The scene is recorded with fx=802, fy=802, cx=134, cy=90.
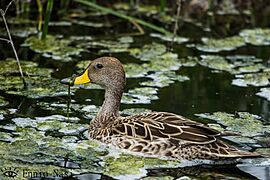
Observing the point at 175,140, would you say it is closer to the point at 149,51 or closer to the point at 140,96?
the point at 140,96

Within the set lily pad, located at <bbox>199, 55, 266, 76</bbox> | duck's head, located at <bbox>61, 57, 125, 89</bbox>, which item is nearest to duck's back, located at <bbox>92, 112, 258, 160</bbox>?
duck's head, located at <bbox>61, 57, 125, 89</bbox>

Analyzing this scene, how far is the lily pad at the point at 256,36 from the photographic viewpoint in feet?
38.2

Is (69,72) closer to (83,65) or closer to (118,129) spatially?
(83,65)

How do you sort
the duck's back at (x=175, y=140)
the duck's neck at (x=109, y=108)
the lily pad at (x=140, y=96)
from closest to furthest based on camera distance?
the duck's back at (x=175, y=140), the duck's neck at (x=109, y=108), the lily pad at (x=140, y=96)

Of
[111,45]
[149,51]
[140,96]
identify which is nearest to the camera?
[140,96]

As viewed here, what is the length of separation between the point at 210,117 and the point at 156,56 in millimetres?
2420

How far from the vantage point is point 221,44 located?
1137 centimetres

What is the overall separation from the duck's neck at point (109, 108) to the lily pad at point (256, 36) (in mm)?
4242

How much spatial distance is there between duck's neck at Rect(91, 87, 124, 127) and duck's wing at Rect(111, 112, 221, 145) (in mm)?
411

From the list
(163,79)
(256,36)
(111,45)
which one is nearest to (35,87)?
(163,79)

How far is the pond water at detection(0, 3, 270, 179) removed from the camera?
266 inches

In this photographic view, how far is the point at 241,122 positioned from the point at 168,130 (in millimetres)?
1329

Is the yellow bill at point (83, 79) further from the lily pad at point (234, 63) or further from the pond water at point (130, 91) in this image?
the lily pad at point (234, 63)

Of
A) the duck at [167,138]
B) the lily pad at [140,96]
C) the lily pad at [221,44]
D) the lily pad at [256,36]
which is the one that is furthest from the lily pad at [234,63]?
the duck at [167,138]
